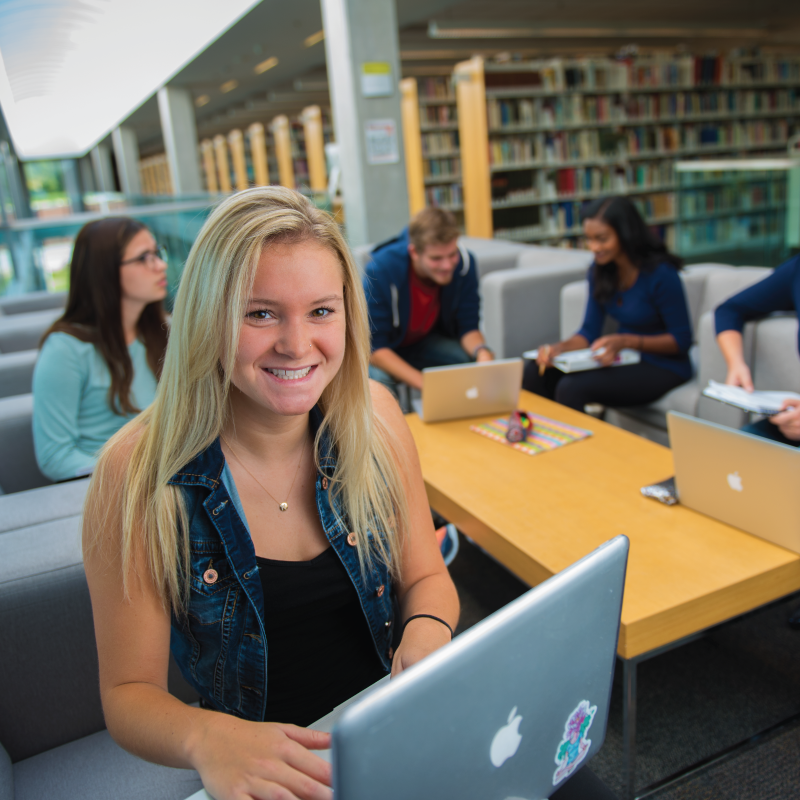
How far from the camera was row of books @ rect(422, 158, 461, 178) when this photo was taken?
24.1ft

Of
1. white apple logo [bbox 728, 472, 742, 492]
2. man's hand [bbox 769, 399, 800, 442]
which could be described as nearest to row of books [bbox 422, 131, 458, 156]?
man's hand [bbox 769, 399, 800, 442]

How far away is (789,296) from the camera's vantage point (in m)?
2.38

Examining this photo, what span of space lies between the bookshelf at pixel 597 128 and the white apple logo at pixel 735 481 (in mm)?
5408

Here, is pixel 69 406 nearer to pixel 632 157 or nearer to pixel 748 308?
pixel 748 308

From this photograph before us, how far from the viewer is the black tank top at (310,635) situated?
37.2 inches

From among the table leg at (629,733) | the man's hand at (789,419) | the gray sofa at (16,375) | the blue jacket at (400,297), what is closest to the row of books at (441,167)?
the blue jacket at (400,297)

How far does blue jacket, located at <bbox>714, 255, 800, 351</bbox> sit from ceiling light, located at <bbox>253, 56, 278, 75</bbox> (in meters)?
8.96

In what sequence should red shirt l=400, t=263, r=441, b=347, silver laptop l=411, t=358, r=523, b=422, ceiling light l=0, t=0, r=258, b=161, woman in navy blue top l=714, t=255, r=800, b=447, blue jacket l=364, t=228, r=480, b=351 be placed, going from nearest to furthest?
silver laptop l=411, t=358, r=523, b=422, woman in navy blue top l=714, t=255, r=800, b=447, blue jacket l=364, t=228, r=480, b=351, red shirt l=400, t=263, r=441, b=347, ceiling light l=0, t=0, r=258, b=161

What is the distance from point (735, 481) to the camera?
4.61ft

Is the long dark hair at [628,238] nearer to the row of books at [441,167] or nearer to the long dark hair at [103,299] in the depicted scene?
the long dark hair at [103,299]

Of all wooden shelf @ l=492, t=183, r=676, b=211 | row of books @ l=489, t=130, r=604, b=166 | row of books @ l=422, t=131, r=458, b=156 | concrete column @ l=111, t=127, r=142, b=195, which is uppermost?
concrete column @ l=111, t=127, r=142, b=195

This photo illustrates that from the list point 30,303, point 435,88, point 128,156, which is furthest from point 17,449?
point 128,156

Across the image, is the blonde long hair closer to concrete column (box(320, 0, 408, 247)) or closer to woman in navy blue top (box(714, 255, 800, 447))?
woman in navy blue top (box(714, 255, 800, 447))

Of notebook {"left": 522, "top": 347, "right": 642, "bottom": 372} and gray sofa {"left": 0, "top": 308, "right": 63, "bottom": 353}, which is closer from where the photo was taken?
notebook {"left": 522, "top": 347, "right": 642, "bottom": 372}
